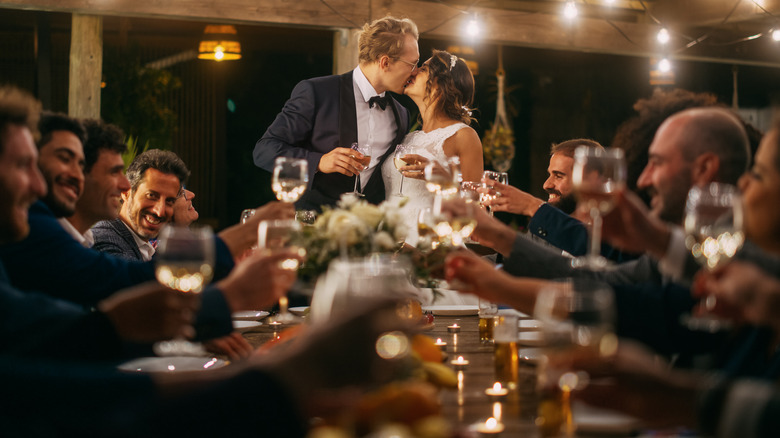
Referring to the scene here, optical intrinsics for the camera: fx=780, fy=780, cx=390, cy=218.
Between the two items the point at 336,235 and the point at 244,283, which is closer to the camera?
the point at 244,283

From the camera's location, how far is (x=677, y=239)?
1.51 m

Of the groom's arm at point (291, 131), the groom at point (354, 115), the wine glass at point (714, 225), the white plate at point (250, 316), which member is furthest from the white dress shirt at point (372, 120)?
the wine glass at point (714, 225)

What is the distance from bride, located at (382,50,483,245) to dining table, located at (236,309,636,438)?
129 centimetres

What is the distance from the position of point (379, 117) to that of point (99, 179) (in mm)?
1866

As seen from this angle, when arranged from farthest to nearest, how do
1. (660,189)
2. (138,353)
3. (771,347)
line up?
(660,189) → (138,353) → (771,347)

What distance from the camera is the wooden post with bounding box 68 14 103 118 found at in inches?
215

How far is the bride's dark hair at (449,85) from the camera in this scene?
3.96 m

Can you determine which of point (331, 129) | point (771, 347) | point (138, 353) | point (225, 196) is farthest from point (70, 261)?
point (225, 196)

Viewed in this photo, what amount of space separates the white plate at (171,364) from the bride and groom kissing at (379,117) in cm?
198

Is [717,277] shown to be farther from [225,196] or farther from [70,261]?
[225,196]

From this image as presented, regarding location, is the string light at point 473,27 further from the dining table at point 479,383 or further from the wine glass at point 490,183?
the dining table at point 479,383

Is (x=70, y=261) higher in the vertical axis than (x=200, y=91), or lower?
lower

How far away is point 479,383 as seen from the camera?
5.67 feet

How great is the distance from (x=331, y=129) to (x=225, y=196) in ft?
15.7
